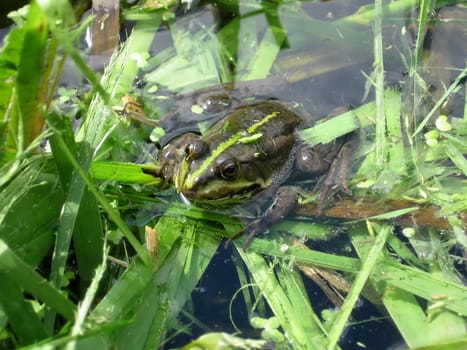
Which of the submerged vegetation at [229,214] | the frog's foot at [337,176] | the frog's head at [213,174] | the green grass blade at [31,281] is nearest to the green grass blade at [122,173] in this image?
the submerged vegetation at [229,214]

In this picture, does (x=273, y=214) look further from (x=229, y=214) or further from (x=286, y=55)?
(x=286, y=55)

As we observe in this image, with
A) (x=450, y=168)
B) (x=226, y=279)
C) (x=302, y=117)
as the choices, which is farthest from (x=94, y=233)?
(x=450, y=168)

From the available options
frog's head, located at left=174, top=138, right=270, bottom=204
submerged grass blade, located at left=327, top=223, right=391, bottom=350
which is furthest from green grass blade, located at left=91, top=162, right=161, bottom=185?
submerged grass blade, located at left=327, top=223, right=391, bottom=350

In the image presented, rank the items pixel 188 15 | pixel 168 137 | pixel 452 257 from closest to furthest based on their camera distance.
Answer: pixel 452 257
pixel 168 137
pixel 188 15

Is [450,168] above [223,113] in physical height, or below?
below

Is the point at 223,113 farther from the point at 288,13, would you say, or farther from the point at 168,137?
the point at 288,13

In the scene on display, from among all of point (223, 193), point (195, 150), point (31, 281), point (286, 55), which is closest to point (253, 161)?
point (223, 193)
